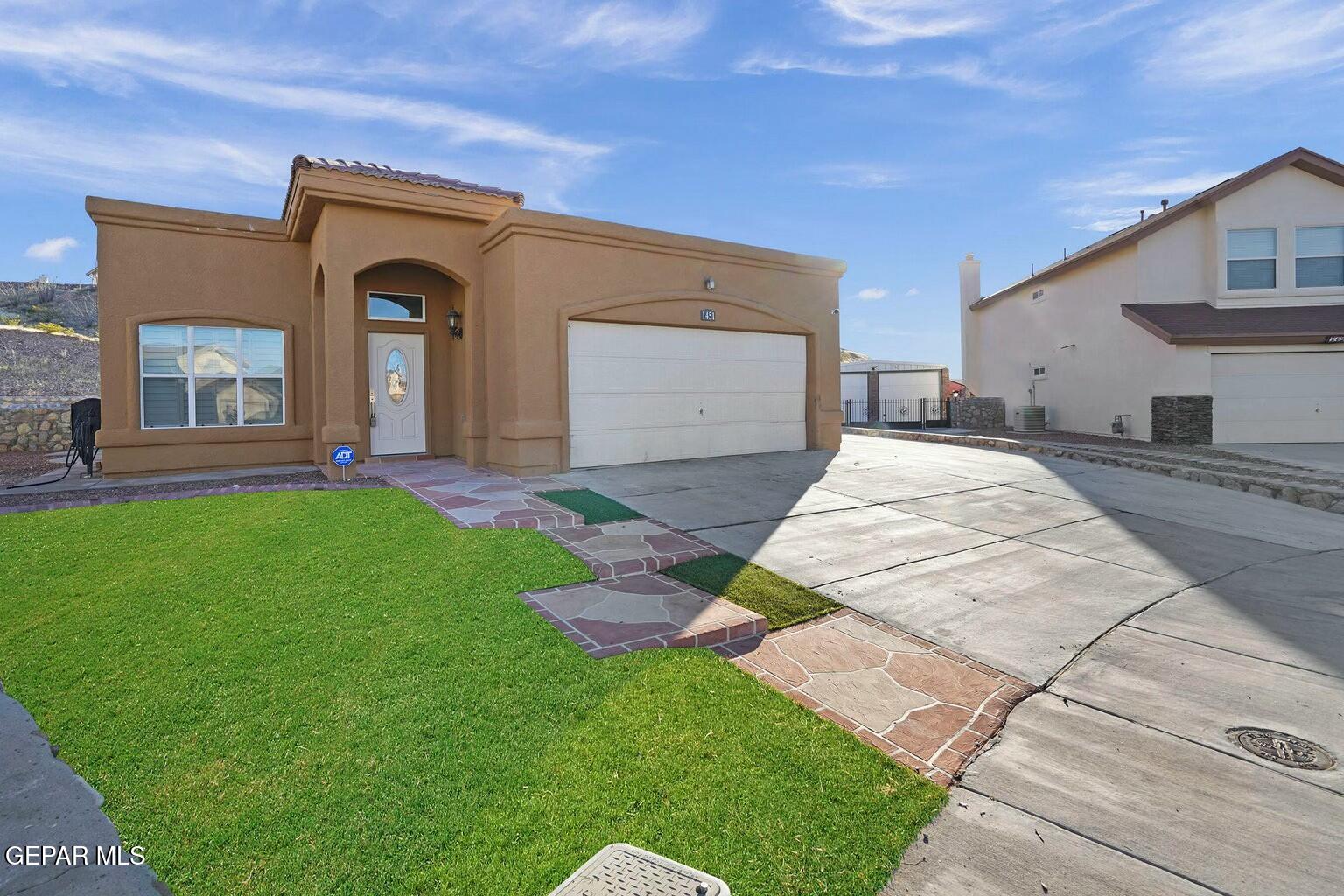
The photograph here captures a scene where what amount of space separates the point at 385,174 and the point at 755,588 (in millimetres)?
8107

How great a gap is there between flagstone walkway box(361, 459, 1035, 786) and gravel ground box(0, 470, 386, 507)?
4765 mm

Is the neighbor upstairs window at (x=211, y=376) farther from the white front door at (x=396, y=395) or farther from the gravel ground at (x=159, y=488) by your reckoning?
the gravel ground at (x=159, y=488)

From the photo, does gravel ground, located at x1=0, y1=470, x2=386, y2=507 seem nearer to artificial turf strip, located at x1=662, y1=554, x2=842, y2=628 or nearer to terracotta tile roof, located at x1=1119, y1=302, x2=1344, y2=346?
artificial turf strip, located at x1=662, y1=554, x2=842, y2=628

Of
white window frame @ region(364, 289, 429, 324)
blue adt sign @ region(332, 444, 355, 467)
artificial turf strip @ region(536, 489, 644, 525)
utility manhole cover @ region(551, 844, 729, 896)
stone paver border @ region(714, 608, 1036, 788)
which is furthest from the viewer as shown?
white window frame @ region(364, 289, 429, 324)

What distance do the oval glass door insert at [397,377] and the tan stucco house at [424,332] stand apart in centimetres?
3

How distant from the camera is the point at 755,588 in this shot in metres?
4.65

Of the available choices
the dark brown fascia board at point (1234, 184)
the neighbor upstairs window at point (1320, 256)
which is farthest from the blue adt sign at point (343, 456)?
the neighbor upstairs window at point (1320, 256)

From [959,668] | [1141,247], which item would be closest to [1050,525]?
[959,668]

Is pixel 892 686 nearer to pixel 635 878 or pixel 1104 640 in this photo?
pixel 1104 640

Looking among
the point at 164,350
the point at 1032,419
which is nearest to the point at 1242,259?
the point at 1032,419

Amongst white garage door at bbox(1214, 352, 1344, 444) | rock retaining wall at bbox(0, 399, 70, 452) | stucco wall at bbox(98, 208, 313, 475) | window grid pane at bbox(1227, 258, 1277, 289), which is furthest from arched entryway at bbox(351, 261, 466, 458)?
window grid pane at bbox(1227, 258, 1277, 289)

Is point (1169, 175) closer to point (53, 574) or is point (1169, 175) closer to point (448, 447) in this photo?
point (448, 447)

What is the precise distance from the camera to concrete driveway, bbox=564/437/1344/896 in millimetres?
2133

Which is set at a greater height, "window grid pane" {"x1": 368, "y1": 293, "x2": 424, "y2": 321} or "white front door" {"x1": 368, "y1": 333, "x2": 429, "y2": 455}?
"window grid pane" {"x1": 368, "y1": 293, "x2": 424, "y2": 321}
